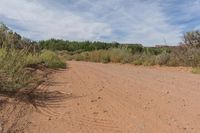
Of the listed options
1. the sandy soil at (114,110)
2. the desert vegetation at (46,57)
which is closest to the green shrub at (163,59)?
the desert vegetation at (46,57)

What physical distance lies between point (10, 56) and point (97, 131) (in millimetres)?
5483

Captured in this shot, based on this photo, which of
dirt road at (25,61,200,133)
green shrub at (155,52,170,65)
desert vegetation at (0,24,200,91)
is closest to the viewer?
dirt road at (25,61,200,133)

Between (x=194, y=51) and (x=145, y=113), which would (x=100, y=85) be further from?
(x=194, y=51)

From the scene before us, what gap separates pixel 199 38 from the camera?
3397 cm

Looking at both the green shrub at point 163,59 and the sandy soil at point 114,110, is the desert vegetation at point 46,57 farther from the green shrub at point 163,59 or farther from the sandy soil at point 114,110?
the sandy soil at point 114,110

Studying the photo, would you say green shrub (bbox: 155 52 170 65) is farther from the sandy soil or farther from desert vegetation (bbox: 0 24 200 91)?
the sandy soil

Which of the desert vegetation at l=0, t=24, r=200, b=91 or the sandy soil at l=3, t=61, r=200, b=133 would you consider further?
the desert vegetation at l=0, t=24, r=200, b=91

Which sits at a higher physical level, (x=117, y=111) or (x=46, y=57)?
(x=46, y=57)

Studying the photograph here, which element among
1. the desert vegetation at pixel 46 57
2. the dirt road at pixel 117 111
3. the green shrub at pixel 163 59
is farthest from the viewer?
the green shrub at pixel 163 59

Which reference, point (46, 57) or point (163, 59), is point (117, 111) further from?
point (163, 59)

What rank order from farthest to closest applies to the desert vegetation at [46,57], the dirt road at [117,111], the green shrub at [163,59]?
the green shrub at [163,59] → the desert vegetation at [46,57] → the dirt road at [117,111]

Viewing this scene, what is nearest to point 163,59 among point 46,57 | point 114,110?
point 46,57

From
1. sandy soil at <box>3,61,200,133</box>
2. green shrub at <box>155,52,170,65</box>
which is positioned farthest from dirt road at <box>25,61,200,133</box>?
green shrub at <box>155,52,170,65</box>

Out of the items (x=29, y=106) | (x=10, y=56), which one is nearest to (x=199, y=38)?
(x=10, y=56)
